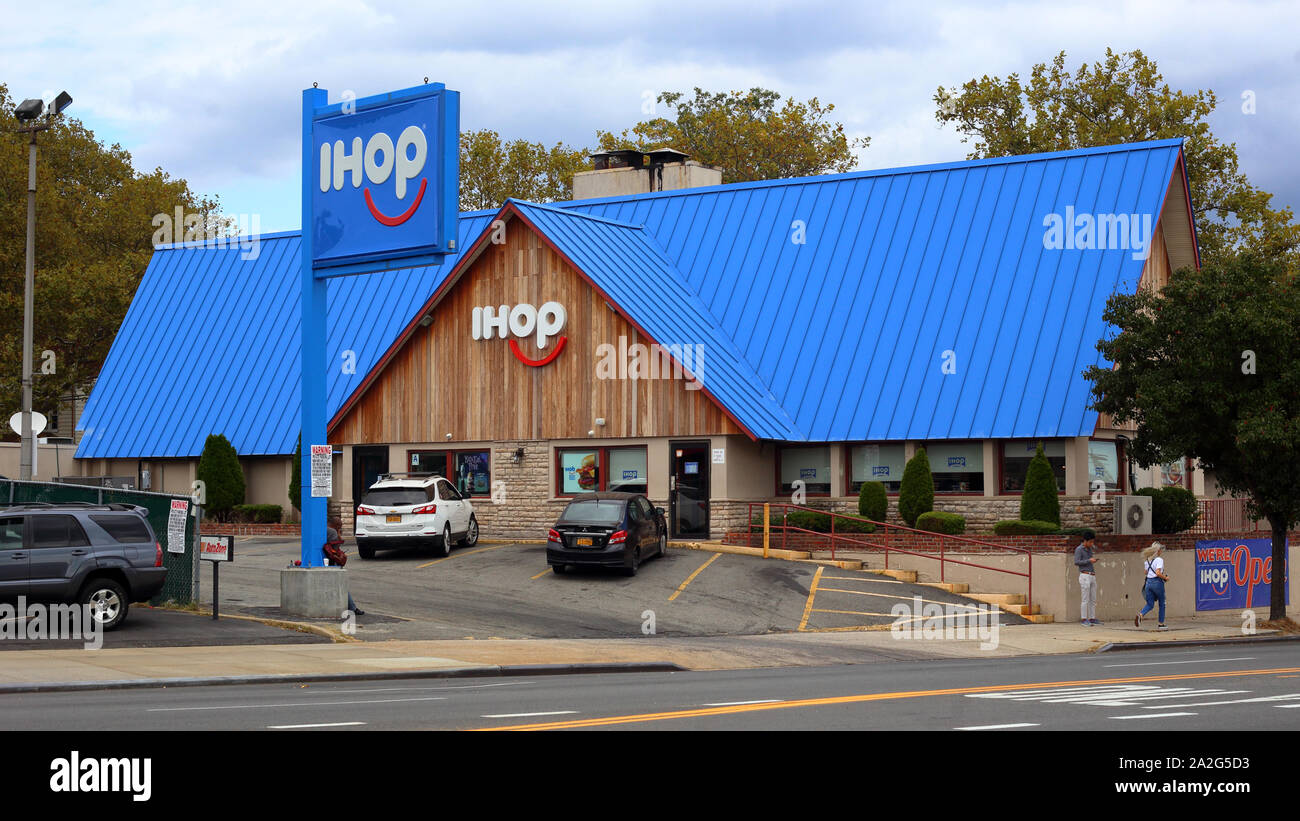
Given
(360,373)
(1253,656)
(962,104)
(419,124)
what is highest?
(962,104)

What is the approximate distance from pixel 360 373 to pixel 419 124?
1930 cm

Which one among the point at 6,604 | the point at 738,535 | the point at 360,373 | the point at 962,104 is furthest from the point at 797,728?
the point at 962,104

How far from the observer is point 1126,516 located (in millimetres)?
33562

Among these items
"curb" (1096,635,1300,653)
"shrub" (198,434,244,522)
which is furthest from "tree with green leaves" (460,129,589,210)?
"curb" (1096,635,1300,653)

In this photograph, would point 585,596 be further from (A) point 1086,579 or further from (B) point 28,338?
(B) point 28,338

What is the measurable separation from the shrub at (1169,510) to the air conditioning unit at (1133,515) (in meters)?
1.26

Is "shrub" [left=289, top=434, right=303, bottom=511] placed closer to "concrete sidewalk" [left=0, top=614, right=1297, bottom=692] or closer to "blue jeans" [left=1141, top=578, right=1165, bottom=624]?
"concrete sidewalk" [left=0, top=614, right=1297, bottom=692]

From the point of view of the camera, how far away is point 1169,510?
35125mm

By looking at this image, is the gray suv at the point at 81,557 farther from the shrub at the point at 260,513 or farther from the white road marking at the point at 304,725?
the shrub at the point at 260,513

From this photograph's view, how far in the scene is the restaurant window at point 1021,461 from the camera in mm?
34719

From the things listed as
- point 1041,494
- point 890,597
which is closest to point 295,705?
point 890,597

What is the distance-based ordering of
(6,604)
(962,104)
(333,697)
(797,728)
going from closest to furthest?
(797,728) < (333,697) < (6,604) < (962,104)

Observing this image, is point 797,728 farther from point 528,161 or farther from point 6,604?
point 528,161

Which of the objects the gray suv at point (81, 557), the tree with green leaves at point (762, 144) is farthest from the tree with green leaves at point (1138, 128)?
the gray suv at point (81, 557)
